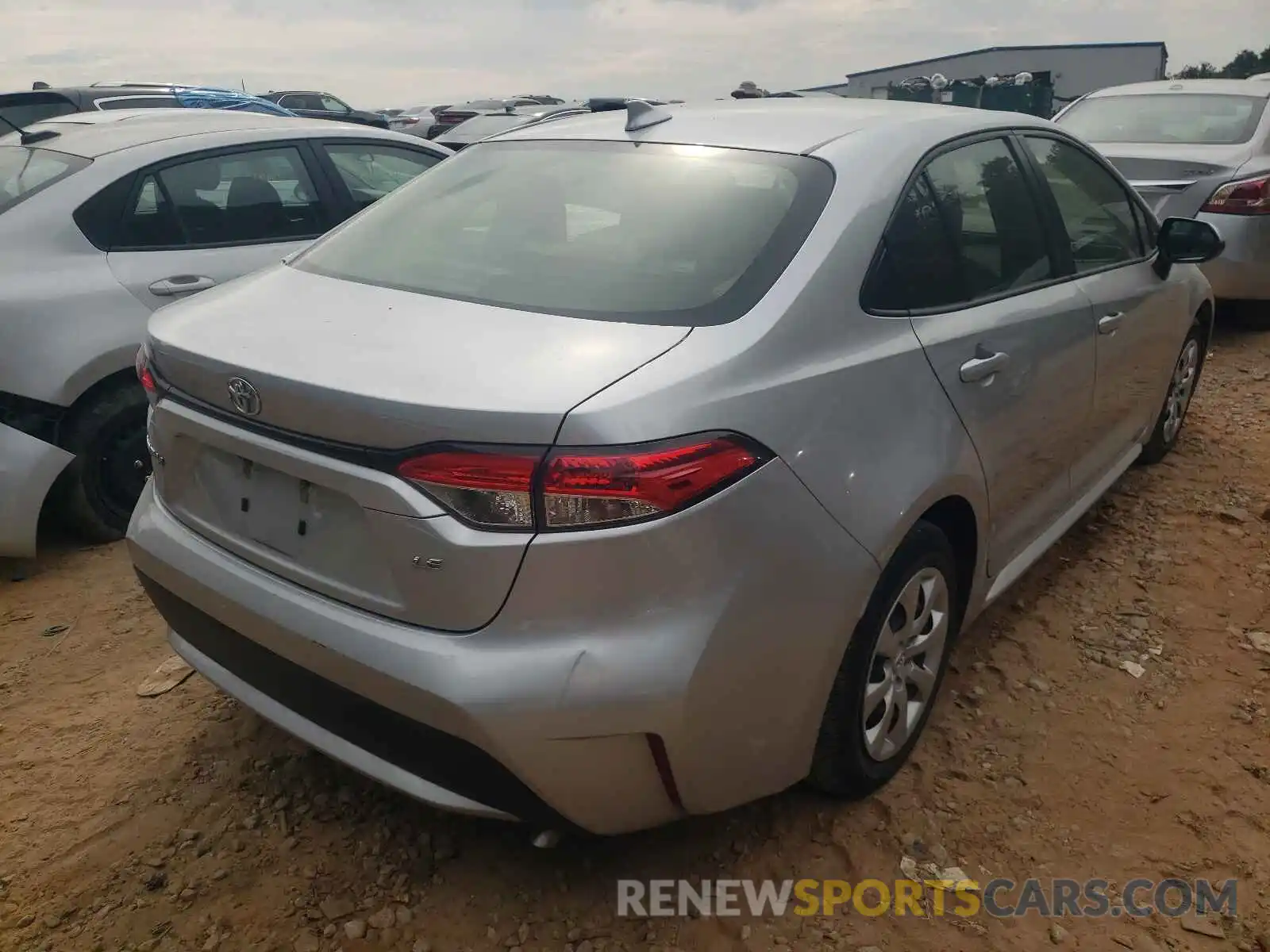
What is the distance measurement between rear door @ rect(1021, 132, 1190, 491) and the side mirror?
5 centimetres

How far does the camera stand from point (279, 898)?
7.01 feet

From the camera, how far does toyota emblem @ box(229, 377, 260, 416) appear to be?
72.6 inches

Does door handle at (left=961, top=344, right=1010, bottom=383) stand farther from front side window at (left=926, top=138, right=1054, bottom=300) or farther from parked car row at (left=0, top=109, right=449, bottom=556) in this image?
parked car row at (left=0, top=109, right=449, bottom=556)

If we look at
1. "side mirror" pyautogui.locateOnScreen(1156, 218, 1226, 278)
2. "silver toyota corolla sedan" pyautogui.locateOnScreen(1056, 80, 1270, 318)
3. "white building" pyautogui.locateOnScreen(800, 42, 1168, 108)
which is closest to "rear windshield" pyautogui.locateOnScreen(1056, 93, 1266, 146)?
"silver toyota corolla sedan" pyautogui.locateOnScreen(1056, 80, 1270, 318)

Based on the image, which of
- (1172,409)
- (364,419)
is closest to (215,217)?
(364,419)

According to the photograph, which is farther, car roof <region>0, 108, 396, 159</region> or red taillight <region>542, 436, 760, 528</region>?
car roof <region>0, 108, 396, 159</region>

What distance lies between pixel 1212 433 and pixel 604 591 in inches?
174

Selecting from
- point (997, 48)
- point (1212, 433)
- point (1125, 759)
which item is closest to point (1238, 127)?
point (1212, 433)

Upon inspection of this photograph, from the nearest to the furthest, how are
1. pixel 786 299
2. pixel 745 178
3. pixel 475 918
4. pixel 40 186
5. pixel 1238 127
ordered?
pixel 786 299
pixel 475 918
pixel 745 178
pixel 40 186
pixel 1238 127

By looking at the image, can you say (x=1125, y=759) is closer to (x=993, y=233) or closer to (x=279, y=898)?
(x=993, y=233)

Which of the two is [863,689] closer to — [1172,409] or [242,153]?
[1172,409]

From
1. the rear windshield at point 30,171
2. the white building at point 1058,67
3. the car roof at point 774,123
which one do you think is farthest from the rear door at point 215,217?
the white building at point 1058,67

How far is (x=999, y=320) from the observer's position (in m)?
2.51

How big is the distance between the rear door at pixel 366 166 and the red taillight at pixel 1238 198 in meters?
4.60
